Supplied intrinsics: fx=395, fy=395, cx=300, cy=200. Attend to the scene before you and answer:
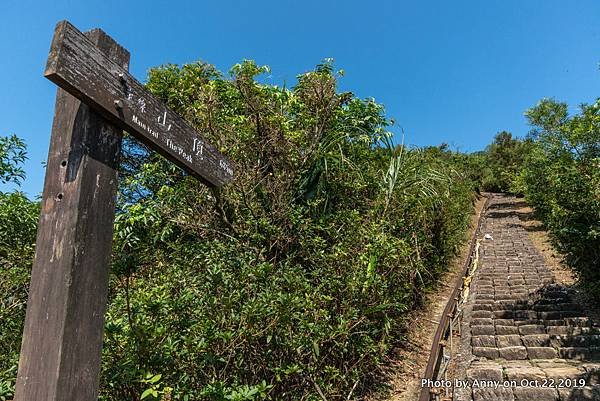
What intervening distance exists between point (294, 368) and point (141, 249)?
173 cm

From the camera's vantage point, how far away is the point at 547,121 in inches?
747

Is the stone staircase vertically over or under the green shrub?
under

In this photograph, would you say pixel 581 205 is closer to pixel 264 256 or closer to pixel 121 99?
pixel 264 256

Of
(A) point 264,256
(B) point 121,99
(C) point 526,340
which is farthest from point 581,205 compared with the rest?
(B) point 121,99

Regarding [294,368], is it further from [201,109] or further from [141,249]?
[201,109]

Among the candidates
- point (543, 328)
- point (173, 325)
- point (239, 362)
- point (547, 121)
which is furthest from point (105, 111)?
point (547, 121)

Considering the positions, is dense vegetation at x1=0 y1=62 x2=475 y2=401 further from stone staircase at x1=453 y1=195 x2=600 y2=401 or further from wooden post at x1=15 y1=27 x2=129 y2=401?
stone staircase at x1=453 y1=195 x2=600 y2=401

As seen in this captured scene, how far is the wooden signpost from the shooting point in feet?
4.04

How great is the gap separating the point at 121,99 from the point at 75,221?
0.52 metres

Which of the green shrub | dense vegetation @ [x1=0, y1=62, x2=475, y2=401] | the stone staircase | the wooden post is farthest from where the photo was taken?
the green shrub

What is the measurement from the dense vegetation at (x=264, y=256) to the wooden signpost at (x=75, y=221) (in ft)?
2.32

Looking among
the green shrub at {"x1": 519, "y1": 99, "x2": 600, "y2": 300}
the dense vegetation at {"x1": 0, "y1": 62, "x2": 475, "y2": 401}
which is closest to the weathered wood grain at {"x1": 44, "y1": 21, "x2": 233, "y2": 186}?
the dense vegetation at {"x1": 0, "y1": 62, "x2": 475, "y2": 401}

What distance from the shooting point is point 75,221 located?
4.30ft

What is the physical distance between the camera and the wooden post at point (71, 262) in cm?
122
